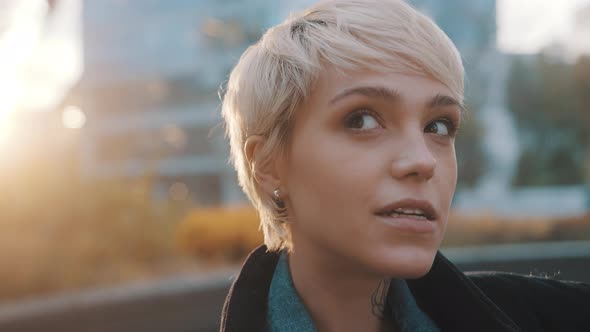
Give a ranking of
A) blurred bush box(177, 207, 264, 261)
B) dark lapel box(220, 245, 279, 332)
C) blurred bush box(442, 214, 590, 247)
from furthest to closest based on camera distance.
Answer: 1. blurred bush box(442, 214, 590, 247)
2. blurred bush box(177, 207, 264, 261)
3. dark lapel box(220, 245, 279, 332)

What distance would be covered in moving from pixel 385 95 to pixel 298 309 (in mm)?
778

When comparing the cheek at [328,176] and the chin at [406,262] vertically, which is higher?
the cheek at [328,176]

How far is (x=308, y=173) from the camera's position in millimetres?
2176

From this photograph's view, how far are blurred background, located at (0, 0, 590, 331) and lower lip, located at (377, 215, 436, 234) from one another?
907 millimetres

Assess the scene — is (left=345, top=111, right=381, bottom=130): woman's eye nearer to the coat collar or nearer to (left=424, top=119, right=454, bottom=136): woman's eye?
(left=424, top=119, right=454, bottom=136): woman's eye

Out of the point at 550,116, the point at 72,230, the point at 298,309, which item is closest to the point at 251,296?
the point at 298,309

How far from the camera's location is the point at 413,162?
1.98 metres

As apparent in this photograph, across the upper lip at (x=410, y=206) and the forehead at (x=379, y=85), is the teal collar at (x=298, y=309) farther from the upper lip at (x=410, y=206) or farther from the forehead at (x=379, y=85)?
the forehead at (x=379, y=85)

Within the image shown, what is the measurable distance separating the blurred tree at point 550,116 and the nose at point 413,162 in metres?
28.8

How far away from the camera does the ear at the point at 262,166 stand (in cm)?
236

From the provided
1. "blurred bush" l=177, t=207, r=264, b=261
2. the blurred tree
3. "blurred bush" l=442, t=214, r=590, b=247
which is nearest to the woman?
"blurred bush" l=177, t=207, r=264, b=261

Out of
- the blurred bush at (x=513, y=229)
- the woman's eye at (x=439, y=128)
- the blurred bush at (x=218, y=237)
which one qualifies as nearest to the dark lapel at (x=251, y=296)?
the woman's eye at (x=439, y=128)

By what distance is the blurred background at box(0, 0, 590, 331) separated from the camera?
8.96 meters

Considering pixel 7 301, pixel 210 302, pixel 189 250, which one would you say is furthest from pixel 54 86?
pixel 189 250
